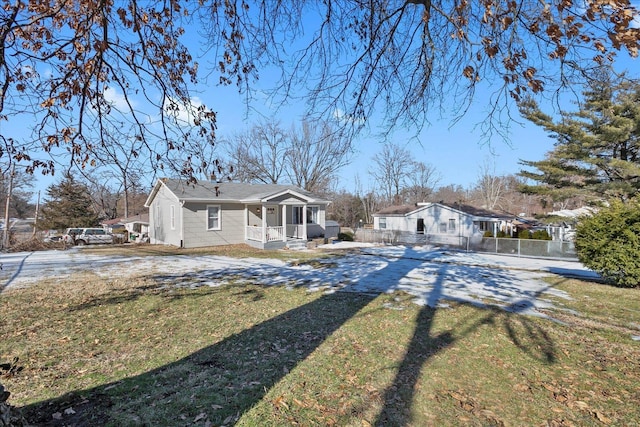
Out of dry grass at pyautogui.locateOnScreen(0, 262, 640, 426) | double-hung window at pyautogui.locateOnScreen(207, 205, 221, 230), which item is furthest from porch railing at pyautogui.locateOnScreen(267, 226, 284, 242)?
dry grass at pyautogui.locateOnScreen(0, 262, 640, 426)

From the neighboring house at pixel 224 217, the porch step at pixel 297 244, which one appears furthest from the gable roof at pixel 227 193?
the porch step at pixel 297 244

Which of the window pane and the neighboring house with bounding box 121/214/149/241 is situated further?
the neighboring house with bounding box 121/214/149/241

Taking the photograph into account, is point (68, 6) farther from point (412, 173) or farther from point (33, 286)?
point (412, 173)

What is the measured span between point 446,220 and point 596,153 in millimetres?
10011

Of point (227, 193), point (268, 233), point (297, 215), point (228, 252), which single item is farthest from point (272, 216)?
point (228, 252)

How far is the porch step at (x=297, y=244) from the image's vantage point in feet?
63.6

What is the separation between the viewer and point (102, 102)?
392cm

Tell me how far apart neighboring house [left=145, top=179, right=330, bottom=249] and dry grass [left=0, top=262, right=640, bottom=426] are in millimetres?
11467

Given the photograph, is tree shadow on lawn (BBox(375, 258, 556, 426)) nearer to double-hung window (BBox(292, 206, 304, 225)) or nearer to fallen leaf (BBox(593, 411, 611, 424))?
fallen leaf (BBox(593, 411, 611, 424))

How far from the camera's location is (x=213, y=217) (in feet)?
63.3

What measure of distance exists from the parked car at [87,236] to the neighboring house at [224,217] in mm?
3915

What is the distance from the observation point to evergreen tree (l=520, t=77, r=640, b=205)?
16.7 metres

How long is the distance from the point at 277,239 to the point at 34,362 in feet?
50.7

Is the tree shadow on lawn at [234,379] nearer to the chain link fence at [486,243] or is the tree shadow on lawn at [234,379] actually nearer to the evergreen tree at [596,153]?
the chain link fence at [486,243]
